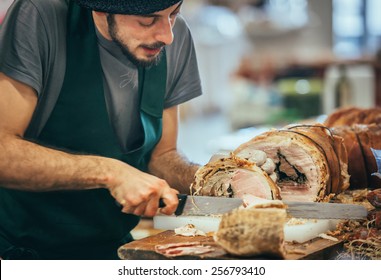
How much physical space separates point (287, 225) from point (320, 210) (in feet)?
0.33

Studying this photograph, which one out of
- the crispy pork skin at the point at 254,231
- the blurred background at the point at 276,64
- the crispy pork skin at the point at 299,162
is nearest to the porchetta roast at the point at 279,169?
the crispy pork skin at the point at 299,162

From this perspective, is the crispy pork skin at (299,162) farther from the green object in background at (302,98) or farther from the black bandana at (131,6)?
the green object in background at (302,98)

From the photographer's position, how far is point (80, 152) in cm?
208

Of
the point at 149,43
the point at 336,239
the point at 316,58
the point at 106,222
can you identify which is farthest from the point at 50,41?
the point at 316,58

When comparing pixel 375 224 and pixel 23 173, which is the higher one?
pixel 23 173

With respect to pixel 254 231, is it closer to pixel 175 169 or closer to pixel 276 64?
pixel 175 169

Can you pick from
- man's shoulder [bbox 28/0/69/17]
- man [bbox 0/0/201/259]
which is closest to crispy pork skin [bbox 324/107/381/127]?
man [bbox 0/0/201/259]

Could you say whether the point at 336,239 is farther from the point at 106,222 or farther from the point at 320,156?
the point at 106,222

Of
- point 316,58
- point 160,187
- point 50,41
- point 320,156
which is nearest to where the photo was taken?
point 160,187

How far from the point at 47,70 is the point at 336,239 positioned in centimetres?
91

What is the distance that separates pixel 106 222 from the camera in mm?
2246

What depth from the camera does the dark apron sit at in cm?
206

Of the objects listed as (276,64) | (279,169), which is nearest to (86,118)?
(279,169)

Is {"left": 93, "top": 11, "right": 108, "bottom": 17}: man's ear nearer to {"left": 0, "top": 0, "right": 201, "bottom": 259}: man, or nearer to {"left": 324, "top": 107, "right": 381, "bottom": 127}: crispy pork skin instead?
{"left": 0, "top": 0, "right": 201, "bottom": 259}: man
